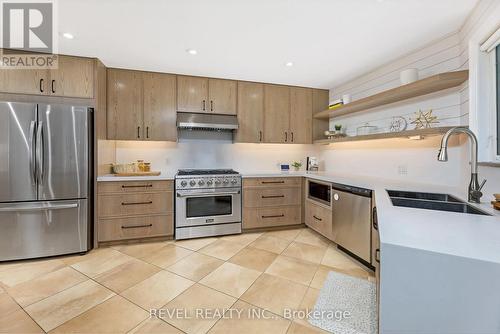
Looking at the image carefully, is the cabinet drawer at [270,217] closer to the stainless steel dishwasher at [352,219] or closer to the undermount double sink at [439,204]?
the stainless steel dishwasher at [352,219]

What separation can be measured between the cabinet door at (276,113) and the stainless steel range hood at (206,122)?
588 millimetres

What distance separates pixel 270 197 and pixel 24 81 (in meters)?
3.34

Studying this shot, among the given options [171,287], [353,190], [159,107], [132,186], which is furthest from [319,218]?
→ [159,107]

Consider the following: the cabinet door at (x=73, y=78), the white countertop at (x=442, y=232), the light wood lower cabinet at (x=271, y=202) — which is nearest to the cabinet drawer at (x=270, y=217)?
the light wood lower cabinet at (x=271, y=202)

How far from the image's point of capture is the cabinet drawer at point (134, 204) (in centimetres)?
277

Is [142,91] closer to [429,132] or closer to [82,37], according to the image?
[82,37]

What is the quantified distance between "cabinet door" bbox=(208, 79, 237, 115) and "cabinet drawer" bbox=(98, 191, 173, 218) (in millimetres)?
1478

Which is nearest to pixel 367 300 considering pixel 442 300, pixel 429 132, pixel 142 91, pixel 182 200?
pixel 442 300

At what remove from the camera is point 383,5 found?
5.85ft

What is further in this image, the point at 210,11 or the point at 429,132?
the point at 429,132

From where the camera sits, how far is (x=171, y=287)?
197 centimetres

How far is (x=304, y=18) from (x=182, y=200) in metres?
2.50

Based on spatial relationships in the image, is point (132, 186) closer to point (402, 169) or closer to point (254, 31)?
point (254, 31)

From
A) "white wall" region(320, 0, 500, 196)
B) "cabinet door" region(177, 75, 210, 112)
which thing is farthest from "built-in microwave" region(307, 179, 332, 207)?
"cabinet door" region(177, 75, 210, 112)
